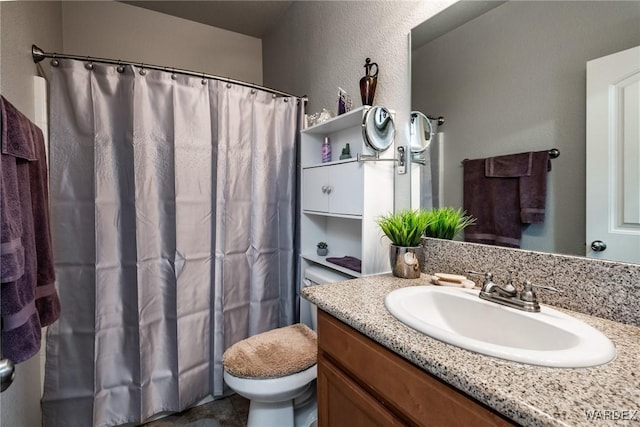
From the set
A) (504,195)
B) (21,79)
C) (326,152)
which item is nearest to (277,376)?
(504,195)

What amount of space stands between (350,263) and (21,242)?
126cm

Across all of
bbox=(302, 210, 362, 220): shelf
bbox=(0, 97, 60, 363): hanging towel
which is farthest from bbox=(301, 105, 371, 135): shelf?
bbox=(0, 97, 60, 363): hanging towel

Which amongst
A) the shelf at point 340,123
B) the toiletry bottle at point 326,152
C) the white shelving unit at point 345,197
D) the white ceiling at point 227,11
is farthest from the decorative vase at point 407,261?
the white ceiling at point 227,11

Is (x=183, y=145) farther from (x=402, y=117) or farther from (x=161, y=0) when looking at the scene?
(x=161, y=0)

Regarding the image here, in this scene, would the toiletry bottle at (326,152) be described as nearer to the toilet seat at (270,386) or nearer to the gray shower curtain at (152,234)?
the gray shower curtain at (152,234)

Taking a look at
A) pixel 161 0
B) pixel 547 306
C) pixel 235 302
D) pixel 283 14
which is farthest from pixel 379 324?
pixel 161 0

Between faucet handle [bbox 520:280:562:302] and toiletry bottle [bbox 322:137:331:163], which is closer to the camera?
faucet handle [bbox 520:280:562:302]

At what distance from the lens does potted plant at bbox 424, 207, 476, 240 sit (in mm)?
1101

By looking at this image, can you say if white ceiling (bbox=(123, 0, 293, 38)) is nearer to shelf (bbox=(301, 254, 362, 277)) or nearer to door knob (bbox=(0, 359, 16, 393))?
shelf (bbox=(301, 254, 362, 277))

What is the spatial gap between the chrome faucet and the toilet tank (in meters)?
0.79

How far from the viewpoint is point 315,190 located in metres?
1.72

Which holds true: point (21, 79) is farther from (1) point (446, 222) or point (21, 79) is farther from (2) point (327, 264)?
(1) point (446, 222)

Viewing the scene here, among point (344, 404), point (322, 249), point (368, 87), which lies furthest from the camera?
point (322, 249)

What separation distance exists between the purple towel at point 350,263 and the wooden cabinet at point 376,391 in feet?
1.81
